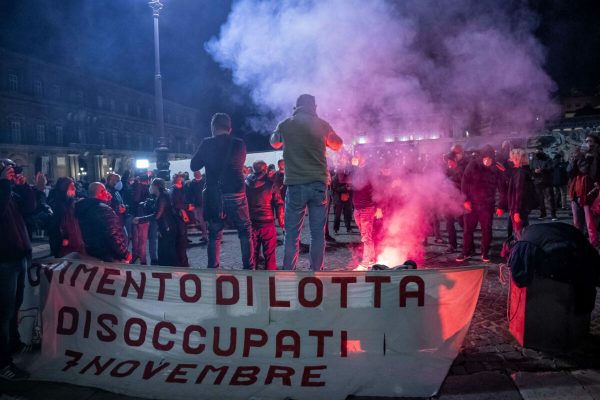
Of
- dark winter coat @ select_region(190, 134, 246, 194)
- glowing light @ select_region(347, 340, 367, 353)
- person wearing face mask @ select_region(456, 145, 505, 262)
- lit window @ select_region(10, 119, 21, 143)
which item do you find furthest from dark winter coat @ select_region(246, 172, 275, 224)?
lit window @ select_region(10, 119, 21, 143)

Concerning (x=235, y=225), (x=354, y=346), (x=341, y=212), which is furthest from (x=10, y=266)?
(x=341, y=212)

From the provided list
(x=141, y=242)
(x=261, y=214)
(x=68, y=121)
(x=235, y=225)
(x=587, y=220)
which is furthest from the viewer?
(x=68, y=121)

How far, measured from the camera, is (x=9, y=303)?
3.78 meters

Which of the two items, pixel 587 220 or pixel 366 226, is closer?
pixel 366 226

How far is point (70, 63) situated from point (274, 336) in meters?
53.9

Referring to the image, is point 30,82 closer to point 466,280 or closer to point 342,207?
point 342,207

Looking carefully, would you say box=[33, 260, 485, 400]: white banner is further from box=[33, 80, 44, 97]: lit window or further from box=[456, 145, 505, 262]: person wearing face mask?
box=[33, 80, 44, 97]: lit window

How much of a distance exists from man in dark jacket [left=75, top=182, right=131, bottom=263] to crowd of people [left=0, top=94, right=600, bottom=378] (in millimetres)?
11

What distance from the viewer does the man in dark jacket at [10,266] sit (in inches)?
147

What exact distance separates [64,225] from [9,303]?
2.11 meters

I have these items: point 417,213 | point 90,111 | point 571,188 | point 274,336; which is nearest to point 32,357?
point 274,336

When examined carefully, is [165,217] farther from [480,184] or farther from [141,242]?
[480,184]

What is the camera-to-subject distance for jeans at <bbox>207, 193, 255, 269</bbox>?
5.07 metres

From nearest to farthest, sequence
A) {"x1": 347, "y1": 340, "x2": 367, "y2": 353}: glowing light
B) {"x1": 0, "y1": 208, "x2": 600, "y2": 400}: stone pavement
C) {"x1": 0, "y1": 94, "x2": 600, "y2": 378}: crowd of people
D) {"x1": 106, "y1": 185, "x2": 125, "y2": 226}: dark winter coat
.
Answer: {"x1": 0, "y1": 208, "x2": 600, "y2": 400}: stone pavement < {"x1": 347, "y1": 340, "x2": 367, "y2": 353}: glowing light < {"x1": 0, "y1": 94, "x2": 600, "y2": 378}: crowd of people < {"x1": 106, "y1": 185, "x2": 125, "y2": 226}: dark winter coat
